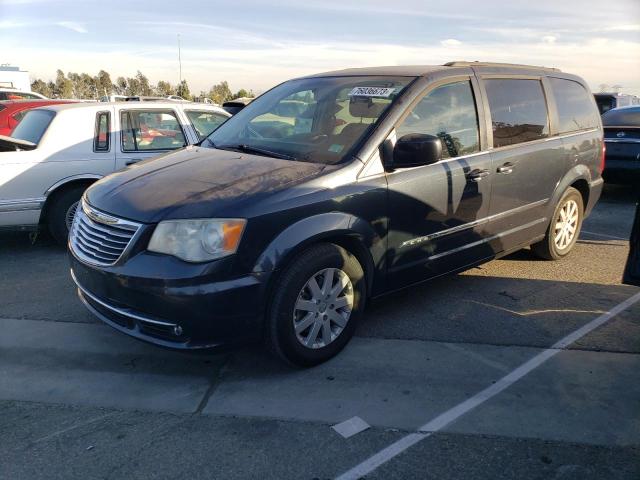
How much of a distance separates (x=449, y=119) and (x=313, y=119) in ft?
3.37

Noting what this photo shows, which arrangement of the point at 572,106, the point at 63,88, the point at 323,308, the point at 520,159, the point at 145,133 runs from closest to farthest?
the point at 323,308 → the point at 520,159 → the point at 572,106 → the point at 145,133 → the point at 63,88

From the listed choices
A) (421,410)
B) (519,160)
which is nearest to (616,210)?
(519,160)

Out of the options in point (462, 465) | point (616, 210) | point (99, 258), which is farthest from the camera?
point (616, 210)

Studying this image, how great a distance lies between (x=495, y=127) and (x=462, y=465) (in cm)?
281

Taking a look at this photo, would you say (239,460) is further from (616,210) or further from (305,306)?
(616,210)

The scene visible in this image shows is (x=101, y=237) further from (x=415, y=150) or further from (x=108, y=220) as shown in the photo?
(x=415, y=150)

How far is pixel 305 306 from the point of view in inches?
131

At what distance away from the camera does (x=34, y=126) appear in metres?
6.07

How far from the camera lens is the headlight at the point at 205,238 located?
2982 mm

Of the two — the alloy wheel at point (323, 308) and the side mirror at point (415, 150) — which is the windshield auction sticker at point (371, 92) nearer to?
the side mirror at point (415, 150)

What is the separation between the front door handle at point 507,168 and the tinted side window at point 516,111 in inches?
6.5

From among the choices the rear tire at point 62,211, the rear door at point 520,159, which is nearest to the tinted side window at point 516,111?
the rear door at point 520,159

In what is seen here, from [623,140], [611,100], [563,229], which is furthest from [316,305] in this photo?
[611,100]

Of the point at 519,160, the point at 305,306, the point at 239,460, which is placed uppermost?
the point at 519,160
